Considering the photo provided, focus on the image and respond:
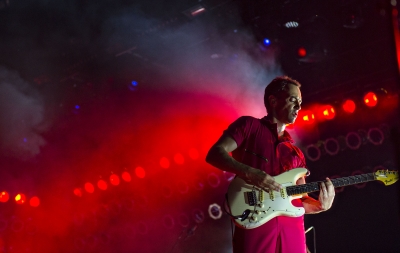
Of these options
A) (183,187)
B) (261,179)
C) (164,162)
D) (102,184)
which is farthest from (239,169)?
(102,184)

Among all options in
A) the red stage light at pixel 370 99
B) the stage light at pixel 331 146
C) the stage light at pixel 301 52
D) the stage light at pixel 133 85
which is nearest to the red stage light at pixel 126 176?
the stage light at pixel 133 85

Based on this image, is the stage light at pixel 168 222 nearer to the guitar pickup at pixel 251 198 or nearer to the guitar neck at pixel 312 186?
the guitar neck at pixel 312 186

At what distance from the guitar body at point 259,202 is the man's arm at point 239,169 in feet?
0.29

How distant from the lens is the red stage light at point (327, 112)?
7340 millimetres

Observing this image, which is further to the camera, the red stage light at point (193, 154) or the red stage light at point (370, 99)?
the red stage light at point (193, 154)

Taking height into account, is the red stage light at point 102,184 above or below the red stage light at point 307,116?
below

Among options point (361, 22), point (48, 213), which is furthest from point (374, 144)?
point (48, 213)

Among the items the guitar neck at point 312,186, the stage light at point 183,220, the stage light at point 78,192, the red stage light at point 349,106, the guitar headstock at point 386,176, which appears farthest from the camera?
the stage light at point 78,192

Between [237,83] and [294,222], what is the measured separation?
5.54m

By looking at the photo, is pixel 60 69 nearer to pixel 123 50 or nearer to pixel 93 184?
pixel 123 50

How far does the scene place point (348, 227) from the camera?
279 inches

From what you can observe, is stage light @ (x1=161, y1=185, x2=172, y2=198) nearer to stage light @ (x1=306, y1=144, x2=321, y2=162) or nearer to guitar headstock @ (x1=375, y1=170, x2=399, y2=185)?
stage light @ (x1=306, y1=144, x2=321, y2=162)

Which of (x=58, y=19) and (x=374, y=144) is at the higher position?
(x=58, y=19)

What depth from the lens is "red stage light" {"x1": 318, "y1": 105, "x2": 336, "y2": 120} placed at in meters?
7.34
